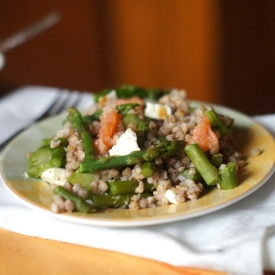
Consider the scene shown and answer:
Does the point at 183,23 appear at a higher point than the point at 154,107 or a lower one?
lower

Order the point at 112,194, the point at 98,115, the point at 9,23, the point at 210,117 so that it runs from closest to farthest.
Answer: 1. the point at 112,194
2. the point at 210,117
3. the point at 98,115
4. the point at 9,23

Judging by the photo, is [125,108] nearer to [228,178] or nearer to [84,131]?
[84,131]

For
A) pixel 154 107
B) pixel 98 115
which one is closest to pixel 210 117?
pixel 154 107

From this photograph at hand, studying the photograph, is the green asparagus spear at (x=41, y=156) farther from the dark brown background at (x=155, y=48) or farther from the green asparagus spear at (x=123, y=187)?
the dark brown background at (x=155, y=48)

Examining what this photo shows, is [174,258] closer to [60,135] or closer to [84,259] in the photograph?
[84,259]

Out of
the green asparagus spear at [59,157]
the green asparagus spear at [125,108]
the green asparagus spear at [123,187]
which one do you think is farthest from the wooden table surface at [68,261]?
the green asparagus spear at [125,108]

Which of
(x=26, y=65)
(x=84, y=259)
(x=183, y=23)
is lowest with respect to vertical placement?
(x=26, y=65)

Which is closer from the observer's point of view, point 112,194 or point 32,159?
point 112,194
